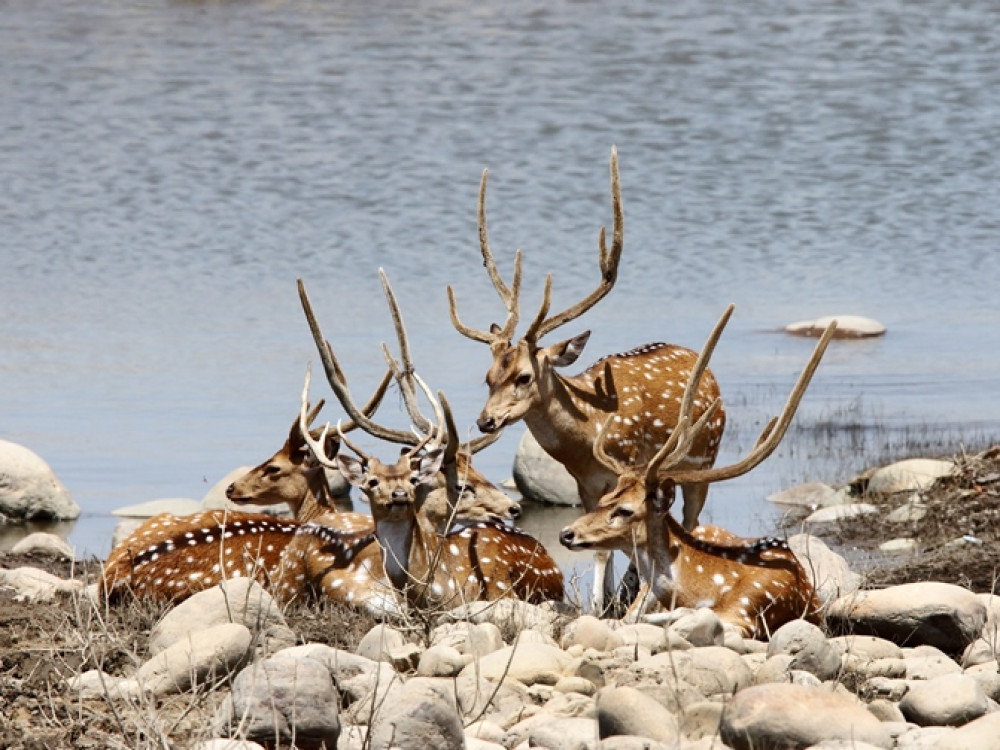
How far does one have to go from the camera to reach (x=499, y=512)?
10031 mm

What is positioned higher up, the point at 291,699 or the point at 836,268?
the point at 291,699

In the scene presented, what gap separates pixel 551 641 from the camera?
320 inches

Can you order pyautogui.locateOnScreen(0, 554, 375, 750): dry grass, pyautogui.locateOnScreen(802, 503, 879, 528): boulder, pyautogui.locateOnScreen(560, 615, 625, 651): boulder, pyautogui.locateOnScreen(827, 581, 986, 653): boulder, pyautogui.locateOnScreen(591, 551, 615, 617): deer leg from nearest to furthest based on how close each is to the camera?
pyautogui.locateOnScreen(0, 554, 375, 750): dry grass → pyautogui.locateOnScreen(560, 615, 625, 651): boulder → pyautogui.locateOnScreen(827, 581, 986, 653): boulder → pyautogui.locateOnScreen(591, 551, 615, 617): deer leg → pyautogui.locateOnScreen(802, 503, 879, 528): boulder

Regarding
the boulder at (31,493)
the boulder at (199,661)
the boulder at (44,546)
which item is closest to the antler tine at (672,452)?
the boulder at (199,661)

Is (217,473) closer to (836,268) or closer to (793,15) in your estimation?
(836,268)

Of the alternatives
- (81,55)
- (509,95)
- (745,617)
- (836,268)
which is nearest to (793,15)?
(509,95)

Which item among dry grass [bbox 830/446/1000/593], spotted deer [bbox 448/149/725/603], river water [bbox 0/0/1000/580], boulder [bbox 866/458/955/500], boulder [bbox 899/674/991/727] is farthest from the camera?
river water [bbox 0/0/1000/580]

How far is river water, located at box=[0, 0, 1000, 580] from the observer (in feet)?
55.2

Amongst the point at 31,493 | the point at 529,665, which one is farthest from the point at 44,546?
the point at 529,665

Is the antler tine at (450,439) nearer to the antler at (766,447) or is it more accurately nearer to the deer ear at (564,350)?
the antler at (766,447)

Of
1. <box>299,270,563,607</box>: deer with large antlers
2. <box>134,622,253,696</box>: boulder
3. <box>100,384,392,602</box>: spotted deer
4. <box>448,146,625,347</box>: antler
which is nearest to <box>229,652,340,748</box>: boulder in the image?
<box>134,622,253,696</box>: boulder

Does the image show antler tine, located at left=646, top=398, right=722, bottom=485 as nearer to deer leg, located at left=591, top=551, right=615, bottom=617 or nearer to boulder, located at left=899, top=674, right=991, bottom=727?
deer leg, located at left=591, top=551, right=615, bottom=617

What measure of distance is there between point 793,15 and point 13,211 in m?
16.5

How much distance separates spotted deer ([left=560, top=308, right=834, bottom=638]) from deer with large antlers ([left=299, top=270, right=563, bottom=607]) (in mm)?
471
